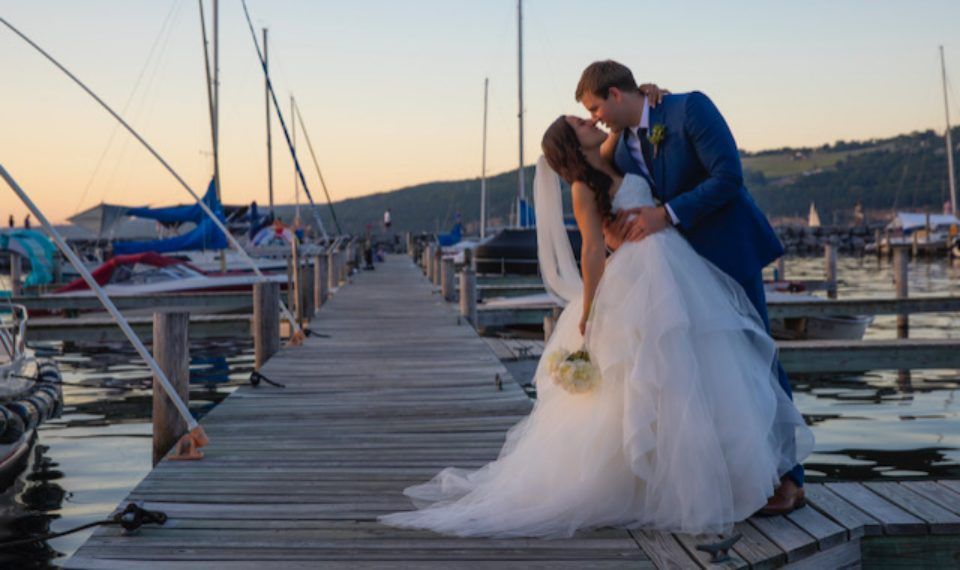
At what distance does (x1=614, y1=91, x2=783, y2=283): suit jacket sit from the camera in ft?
14.4

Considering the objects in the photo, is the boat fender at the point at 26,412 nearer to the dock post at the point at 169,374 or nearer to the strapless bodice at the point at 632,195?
the dock post at the point at 169,374

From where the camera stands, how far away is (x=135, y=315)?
73.5 ft

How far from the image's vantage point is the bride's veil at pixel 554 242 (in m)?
5.03

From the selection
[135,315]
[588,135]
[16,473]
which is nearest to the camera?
[588,135]

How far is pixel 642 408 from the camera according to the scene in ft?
14.0

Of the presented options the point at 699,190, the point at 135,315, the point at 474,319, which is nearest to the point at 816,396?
the point at 474,319

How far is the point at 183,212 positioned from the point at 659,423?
33.8 metres

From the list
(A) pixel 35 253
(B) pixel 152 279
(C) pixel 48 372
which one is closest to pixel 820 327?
(B) pixel 152 279

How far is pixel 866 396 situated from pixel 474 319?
5.67 m

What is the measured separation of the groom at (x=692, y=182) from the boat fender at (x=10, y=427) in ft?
17.1

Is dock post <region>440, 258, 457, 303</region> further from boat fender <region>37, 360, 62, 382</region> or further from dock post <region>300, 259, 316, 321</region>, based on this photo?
boat fender <region>37, 360, 62, 382</region>

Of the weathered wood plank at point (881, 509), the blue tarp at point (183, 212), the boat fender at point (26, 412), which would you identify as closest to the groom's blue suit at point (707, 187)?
the weathered wood plank at point (881, 509)

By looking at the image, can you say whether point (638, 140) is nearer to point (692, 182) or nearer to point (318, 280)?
point (692, 182)

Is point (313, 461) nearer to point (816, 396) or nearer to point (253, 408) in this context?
point (253, 408)
